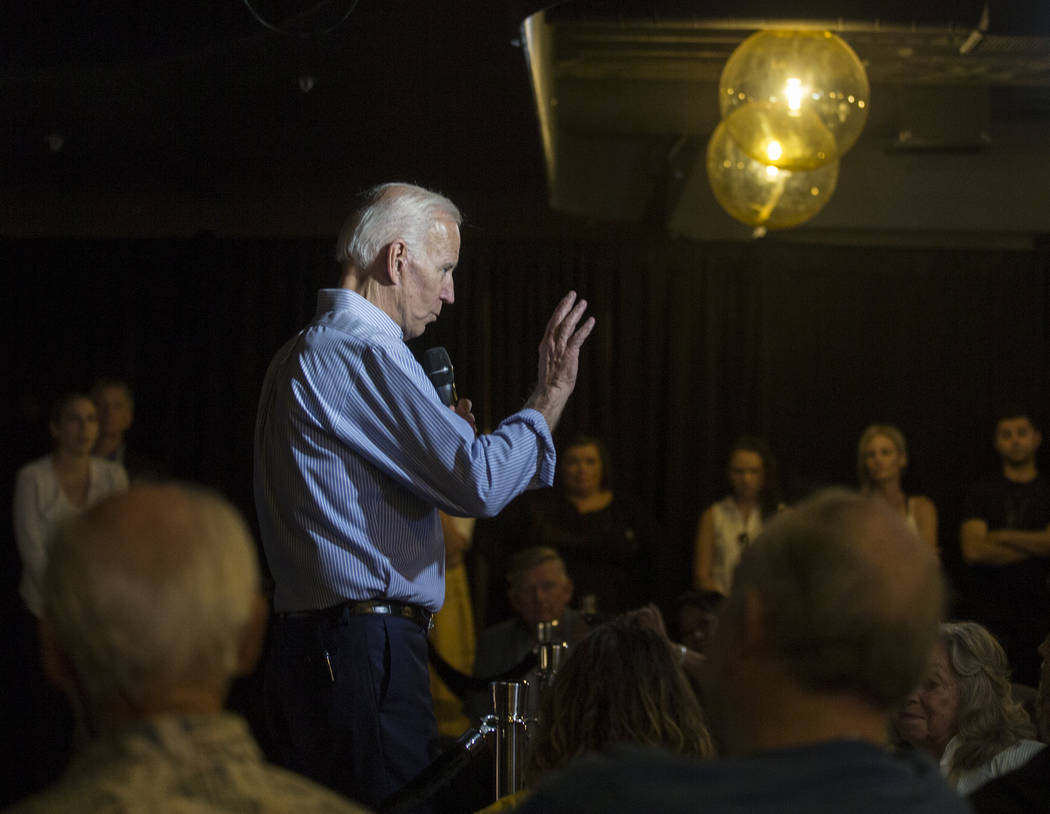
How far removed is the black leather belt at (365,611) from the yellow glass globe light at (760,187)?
117 inches

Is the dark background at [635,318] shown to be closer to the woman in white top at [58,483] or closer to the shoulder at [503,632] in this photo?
the woman in white top at [58,483]

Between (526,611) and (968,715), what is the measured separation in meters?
2.36

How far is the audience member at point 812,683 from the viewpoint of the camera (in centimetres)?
87

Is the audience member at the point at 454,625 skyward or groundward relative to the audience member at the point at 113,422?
groundward

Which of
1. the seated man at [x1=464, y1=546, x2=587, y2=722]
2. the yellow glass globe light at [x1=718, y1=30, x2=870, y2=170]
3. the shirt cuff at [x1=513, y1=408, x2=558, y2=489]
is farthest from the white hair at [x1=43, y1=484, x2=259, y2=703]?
the seated man at [x1=464, y1=546, x2=587, y2=722]

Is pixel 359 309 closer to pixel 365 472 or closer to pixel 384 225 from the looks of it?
pixel 384 225

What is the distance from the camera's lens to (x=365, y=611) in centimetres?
192

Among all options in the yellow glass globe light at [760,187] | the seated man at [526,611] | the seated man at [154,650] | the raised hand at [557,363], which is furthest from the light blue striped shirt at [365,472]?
the yellow glass globe light at [760,187]

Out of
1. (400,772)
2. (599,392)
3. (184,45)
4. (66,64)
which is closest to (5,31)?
(66,64)

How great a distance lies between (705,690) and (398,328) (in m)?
1.24

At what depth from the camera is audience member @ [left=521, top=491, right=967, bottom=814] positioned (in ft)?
2.86

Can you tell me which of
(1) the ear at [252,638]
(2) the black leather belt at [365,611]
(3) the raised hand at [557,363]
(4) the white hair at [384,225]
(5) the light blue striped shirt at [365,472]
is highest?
(4) the white hair at [384,225]

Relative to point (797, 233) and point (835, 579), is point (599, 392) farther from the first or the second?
point (835, 579)

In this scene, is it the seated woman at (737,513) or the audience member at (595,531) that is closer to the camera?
the audience member at (595,531)
